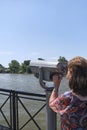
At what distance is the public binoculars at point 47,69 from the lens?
313cm

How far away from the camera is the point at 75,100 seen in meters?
2.72

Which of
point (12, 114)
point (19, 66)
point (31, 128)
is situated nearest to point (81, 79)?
point (12, 114)

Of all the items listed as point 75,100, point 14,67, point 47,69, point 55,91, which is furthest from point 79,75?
point 14,67

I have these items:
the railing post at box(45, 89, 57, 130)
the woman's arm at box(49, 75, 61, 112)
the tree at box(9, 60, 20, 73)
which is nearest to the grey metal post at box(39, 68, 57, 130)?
the railing post at box(45, 89, 57, 130)

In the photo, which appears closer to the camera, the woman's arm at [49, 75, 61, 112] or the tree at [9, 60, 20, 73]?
the woman's arm at [49, 75, 61, 112]

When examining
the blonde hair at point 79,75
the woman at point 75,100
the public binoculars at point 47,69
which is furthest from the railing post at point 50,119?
the blonde hair at point 79,75

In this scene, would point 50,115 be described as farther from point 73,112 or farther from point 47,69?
point 73,112

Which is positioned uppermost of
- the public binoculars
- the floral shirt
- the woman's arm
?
the public binoculars

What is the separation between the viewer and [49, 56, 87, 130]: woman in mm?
2646

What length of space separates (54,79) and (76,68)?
20.4 inches

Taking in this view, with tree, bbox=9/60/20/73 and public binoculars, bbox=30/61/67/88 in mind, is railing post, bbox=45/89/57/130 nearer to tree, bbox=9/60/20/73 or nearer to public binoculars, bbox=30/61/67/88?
public binoculars, bbox=30/61/67/88

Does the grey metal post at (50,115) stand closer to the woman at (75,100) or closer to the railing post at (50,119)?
the railing post at (50,119)

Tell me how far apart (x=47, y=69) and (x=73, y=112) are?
729 mm

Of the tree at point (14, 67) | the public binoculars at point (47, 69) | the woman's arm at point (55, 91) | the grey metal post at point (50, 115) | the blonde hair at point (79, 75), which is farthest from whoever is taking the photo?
the tree at point (14, 67)
